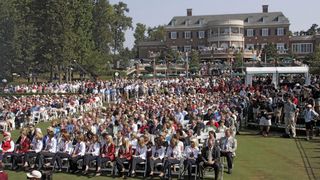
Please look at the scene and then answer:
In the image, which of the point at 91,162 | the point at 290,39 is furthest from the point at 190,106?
the point at 290,39

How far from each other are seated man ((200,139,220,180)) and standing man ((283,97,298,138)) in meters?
8.11

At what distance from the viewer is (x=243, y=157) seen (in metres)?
17.1

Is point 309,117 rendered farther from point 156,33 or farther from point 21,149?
point 156,33

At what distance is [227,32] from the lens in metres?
93.2

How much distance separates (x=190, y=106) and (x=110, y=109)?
12.5 feet

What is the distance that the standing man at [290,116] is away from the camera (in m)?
21.1

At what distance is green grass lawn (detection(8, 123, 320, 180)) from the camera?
14459 mm

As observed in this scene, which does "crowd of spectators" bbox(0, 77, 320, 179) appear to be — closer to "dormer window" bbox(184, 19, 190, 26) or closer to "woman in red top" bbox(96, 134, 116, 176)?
"woman in red top" bbox(96, 134, 116, 176)

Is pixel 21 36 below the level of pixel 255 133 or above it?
above

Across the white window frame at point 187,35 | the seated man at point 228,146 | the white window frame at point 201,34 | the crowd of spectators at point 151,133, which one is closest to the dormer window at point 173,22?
the white window frame at point 187,35

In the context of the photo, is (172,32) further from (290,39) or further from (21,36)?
(21,36)

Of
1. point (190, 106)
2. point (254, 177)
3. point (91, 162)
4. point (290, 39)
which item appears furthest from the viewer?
point (290, 39)

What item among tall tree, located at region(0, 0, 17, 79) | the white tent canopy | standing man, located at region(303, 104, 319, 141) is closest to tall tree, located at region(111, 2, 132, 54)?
tall tree, located at region(0, 0, 17, 79)

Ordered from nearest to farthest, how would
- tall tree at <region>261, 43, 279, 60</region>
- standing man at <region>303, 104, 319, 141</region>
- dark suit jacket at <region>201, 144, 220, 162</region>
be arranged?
dark suit jacket at <region>201, 144, 220, 162</region> → standing man at <region>303, 104, 319, 141</region> → tall tree at <region>261, 43, 279, 60</region>
